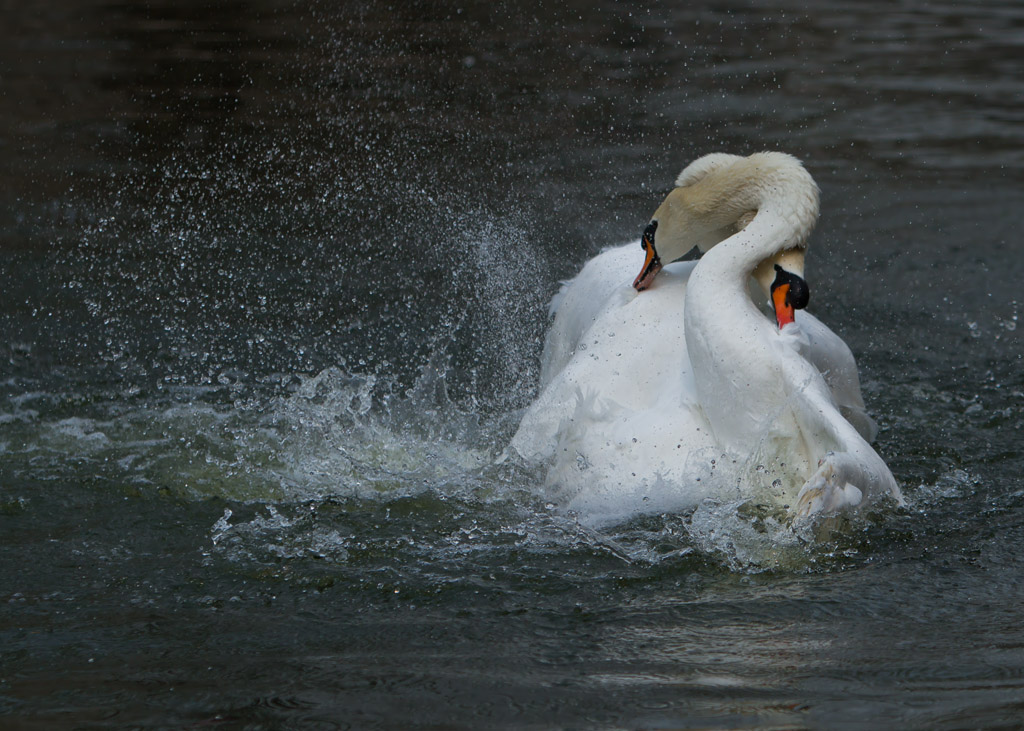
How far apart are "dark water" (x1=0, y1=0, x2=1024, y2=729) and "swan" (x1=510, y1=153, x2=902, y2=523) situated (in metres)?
0.18

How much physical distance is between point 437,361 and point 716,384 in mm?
2707

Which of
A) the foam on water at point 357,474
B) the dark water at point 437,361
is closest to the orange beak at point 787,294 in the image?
the foam on water at point 357,474

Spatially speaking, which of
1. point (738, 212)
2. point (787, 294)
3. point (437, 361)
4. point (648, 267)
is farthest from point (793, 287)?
point (437, 361)

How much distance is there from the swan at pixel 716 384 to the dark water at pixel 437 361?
176 millimetres

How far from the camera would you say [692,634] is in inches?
159

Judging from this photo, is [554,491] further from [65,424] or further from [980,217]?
[980,217]

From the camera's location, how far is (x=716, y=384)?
4.87m

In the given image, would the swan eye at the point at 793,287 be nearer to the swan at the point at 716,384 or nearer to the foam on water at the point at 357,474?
the swan at the point at 716,384

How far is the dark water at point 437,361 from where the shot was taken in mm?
3818

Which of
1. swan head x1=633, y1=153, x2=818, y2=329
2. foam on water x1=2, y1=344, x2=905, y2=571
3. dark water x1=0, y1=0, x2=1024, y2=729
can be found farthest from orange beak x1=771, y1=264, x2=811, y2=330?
dark water x1=0, y1=0, x2=1024, y2=729

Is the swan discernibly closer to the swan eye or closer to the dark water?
the swan eye

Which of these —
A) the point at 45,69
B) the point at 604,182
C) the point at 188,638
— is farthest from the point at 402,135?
the point at 188,638

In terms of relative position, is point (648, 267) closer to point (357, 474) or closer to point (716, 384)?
point (716, 384)

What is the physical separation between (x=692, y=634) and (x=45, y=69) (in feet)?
36.8
